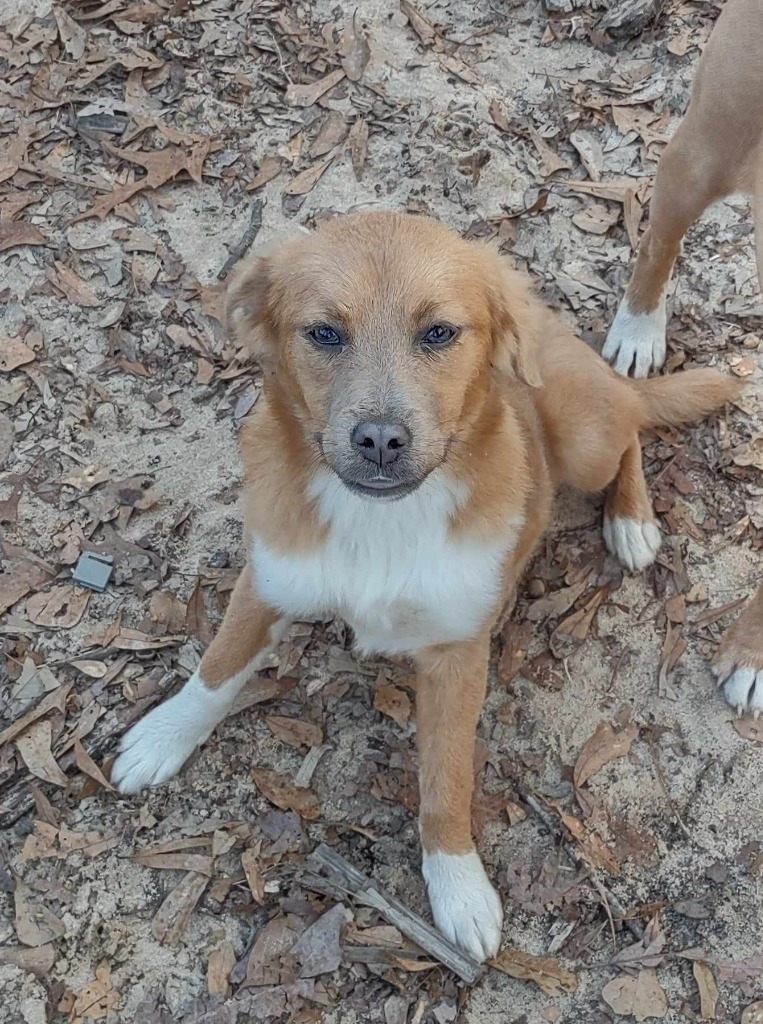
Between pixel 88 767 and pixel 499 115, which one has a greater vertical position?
pixel 499 115

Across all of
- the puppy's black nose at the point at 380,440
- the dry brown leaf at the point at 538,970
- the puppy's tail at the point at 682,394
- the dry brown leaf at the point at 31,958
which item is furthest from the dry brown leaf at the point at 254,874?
the puppy's tail at the point at 682,394

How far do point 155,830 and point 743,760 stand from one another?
2.25 m

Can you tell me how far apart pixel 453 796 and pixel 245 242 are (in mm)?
3117

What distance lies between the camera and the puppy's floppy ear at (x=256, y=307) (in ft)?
10.1

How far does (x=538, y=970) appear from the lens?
3348 mm

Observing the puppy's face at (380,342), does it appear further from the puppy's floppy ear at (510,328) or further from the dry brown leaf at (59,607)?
the dry brown leaf at (59,607)

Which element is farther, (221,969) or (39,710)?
(39,710)

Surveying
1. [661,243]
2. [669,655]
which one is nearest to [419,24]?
[661,243]

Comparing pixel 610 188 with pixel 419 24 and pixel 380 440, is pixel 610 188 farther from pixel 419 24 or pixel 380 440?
pixel 380 440

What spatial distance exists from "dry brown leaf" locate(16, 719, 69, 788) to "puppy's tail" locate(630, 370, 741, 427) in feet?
9.18

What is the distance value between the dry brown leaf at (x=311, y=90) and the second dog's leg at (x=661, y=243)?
2176mm

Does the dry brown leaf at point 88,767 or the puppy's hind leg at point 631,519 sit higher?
the puppy's hind leg at point 631,519

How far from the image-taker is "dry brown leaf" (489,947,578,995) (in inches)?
130

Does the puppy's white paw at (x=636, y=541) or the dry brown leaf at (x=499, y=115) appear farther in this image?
the dry brown leaf at (x=499, y=115)
